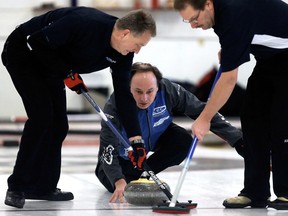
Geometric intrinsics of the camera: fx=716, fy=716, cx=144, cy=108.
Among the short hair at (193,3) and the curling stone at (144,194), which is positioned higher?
the short hair at (193,3)

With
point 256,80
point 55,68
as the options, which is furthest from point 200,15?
point 55,68

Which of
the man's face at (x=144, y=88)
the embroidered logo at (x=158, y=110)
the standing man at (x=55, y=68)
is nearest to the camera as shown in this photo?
the standing man at (x=55, y=68)

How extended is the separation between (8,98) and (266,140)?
292 inches

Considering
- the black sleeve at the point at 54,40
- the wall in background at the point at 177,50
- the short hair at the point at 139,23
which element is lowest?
the wall in background at the point at 177,50

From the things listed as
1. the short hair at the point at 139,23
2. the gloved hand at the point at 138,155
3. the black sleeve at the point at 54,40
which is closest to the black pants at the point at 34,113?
the black sleeve at the point at 54,40

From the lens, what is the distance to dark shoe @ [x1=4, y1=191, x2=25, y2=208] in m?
3.70

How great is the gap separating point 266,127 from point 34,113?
1222 millimetres

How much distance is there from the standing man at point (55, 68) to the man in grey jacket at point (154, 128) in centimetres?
28

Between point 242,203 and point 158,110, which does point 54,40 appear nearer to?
point 158,110

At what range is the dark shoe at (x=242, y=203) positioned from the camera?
149 inches

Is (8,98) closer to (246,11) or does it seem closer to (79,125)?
(79,125)

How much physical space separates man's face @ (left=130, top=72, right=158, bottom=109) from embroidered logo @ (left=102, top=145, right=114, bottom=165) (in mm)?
338

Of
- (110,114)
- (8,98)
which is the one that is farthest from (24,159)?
(8,98)

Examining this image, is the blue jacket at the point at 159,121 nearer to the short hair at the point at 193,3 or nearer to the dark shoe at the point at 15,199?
the dark shoe at the point at 15,199
